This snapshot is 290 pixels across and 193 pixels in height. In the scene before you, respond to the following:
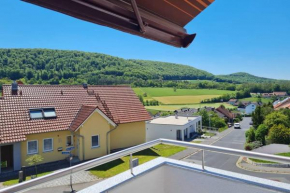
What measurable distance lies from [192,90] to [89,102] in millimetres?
55589

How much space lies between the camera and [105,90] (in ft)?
49.5

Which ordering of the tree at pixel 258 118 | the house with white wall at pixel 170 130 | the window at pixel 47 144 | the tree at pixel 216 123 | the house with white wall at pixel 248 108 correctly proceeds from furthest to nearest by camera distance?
1. the house with white wall at pixel 248 108
2. the tree at pixel 216 123
3. the tree at pixel 258 118
4. the house with white wall at pixel 170 130
5. the window at pixel 47 144

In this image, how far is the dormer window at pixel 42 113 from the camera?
11219 millimetres

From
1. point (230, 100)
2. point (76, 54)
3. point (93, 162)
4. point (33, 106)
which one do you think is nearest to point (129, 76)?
point (76, 54)

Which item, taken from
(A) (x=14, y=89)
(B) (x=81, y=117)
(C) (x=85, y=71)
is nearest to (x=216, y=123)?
(C) (x=85, y=71)

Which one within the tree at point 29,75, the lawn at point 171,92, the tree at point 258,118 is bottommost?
the tree at point 258,118

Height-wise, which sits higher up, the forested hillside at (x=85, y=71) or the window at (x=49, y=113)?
the forested hillside at (x=85, y=71)

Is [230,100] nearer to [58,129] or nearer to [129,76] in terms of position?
[129,76]

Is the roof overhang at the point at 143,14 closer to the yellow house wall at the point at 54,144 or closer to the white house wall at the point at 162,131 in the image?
the yellow house wall at the point at 54,144

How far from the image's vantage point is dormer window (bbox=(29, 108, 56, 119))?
1122 centimetres

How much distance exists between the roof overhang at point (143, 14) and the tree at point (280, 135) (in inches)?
830

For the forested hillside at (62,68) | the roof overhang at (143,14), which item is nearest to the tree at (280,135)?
the roof overhang at (143,14)

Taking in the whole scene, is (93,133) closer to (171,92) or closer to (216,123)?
(216,123)

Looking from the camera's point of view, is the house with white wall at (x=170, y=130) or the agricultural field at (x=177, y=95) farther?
the agricultural field at (x=177, y=95)
